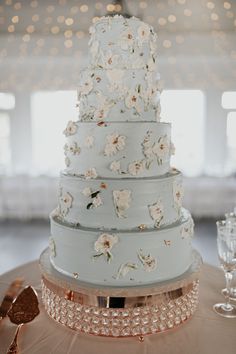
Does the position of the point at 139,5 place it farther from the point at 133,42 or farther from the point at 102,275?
the point at 102,275

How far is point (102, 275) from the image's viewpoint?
1498 millimetres

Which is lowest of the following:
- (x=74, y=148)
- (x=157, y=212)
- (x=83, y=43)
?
(x=157, y=212)

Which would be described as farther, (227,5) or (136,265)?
(227,5)

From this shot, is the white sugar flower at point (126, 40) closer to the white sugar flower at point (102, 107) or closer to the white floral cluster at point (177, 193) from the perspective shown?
the white sugar flower at point (102, 107)

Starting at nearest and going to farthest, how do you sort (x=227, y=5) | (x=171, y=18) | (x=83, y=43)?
1. (x=227, y=5)
2. (x=171, y=18)
3. (x=83, y=43)

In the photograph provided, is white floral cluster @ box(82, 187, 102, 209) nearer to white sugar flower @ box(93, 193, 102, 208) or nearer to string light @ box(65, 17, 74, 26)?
white sugar flower @ box(93, 193, 102, 208)

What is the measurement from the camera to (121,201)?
1482 millimetres

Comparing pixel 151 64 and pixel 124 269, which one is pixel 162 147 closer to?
pixel 151 64

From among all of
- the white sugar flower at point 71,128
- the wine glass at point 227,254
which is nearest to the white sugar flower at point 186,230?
the wine glass at point 227,254

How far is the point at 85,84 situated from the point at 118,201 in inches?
21.5

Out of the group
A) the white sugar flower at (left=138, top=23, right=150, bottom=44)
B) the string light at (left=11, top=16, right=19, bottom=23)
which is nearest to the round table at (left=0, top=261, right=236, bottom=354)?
the white sugar flower at (left=138, top=23, right=150, bottom=44)

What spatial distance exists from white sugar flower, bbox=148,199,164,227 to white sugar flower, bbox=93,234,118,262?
0.60 ft

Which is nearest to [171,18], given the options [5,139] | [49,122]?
[49,122]

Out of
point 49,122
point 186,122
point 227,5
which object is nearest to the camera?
point 227,5
